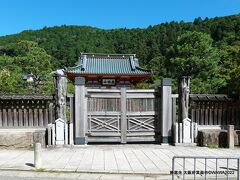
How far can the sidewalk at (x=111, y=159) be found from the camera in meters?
7.50

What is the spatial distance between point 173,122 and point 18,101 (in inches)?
238

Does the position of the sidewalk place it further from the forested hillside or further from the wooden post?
the forested hillside

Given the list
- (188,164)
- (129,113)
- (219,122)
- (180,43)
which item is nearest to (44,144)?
(129,113)

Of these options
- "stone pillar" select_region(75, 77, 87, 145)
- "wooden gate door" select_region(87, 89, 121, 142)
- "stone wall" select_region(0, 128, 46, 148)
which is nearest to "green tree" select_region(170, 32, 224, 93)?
"wooden gate door" select_region(87, 89, 121, 142)

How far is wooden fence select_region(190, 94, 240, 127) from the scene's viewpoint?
12297 millimetres

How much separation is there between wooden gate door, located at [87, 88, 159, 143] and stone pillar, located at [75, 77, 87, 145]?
257 mm

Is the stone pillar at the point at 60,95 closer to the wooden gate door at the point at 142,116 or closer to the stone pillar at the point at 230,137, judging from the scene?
the wooden gate door at the point at 142,116

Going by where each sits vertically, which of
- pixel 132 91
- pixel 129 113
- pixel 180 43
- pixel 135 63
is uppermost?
pixel 180 43

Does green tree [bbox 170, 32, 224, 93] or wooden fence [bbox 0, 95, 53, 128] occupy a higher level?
green tree [bbox 170, 32, 224, 93]

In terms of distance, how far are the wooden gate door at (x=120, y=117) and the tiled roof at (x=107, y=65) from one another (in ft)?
49.9

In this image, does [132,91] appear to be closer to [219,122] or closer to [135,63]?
[219,122]

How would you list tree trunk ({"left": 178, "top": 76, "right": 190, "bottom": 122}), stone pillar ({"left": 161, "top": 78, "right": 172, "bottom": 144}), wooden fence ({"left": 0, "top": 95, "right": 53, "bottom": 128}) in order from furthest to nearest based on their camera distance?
wooden fence ({"left": 0, "top": 95, "right": 53, "bottom": 128}), tree trunk ({"left": 178, "top": 76, "right": 190, "bottom": 122}), stone pillar ({"left": 161, "top": 78, "right": 172, "bottom": 144})

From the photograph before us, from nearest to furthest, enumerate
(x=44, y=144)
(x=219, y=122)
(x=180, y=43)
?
(x=44, y=144), (x=219, y=122), (x=180, y=43)

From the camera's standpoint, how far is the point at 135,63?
29.2 m
